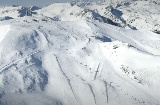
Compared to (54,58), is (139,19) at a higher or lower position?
lower

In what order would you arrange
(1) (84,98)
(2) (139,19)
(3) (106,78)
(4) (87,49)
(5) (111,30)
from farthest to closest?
1. (2) (139,19)
2. (5) (111,30)
3. (4) (87,49)
4. (3) (106,78)
5. (1) (84,98)

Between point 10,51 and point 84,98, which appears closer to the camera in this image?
point 84,98

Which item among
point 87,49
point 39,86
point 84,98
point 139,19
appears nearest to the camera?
point 84,98

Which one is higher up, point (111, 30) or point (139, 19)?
point (111, 30)

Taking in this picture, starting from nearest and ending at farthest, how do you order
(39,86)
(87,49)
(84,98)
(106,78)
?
(84,98) → (39,86) → (106,78) → (87,49)

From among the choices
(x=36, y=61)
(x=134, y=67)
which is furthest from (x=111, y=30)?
(x=36, y=61)

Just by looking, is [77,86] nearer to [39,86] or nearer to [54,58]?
[39,86]

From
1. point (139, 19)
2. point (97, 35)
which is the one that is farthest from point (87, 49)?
point (139, 19)

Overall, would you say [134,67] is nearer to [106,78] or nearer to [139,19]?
[106,78]

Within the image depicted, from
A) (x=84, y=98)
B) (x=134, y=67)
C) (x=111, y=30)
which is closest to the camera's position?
(x=84, y=98)
